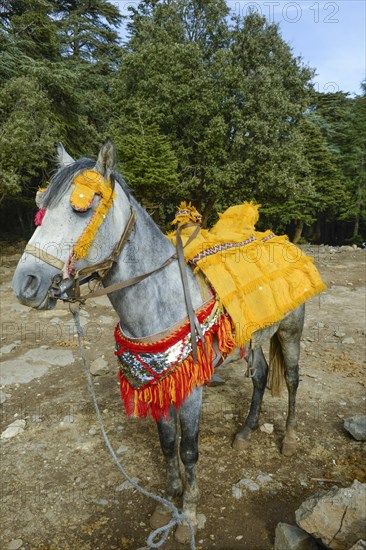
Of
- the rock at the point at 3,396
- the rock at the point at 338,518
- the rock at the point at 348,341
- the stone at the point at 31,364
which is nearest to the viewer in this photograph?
the rock at the point at 338,518

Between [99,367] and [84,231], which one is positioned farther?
[99,367]

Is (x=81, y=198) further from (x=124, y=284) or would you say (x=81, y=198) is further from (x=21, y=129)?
(x=21, y=129)

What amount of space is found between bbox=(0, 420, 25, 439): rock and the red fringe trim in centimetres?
178

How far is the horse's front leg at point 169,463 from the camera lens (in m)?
2.64

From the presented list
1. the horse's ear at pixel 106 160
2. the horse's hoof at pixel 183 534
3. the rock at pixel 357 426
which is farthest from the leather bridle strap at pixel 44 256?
Answer: the rock at pixel 357 426

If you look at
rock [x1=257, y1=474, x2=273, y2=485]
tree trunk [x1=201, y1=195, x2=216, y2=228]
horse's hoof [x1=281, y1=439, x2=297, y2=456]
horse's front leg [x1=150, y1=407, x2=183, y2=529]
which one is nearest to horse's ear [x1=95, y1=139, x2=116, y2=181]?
horse's front leg [x1=150, y1=407, x2=183, y2=529]

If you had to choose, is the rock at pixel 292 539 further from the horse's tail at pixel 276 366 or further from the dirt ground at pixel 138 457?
the horse's tail at pixel 276 366

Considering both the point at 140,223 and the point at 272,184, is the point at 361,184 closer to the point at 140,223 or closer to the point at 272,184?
the point at 272,184

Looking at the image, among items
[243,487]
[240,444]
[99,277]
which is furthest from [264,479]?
[99,277]

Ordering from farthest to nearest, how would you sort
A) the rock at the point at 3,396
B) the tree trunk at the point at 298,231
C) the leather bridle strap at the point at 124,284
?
1. the tree trunk at the point at 298,231
2. the rock at the point at 3,396
3. the leather bridle strap at the point at 124,284

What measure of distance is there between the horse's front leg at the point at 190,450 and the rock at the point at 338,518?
0.82m

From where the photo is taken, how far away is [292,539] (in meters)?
2.15

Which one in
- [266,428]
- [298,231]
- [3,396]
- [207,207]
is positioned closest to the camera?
[266,428]

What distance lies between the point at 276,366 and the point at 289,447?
2.55 ft
